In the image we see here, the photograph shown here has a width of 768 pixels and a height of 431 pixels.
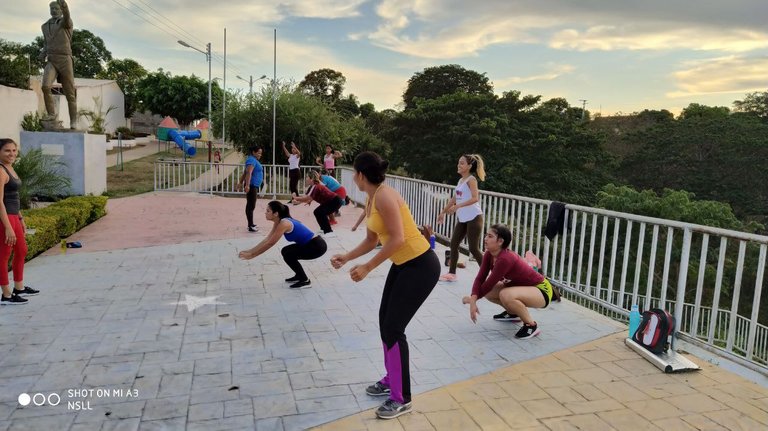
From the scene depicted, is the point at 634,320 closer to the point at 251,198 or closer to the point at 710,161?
the point at 251,198

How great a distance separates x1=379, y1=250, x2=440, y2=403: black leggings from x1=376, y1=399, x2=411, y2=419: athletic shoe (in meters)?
0.03

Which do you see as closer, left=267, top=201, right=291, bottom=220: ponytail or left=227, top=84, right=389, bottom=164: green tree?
left=267, top=201, right=291, bottom=220: ponytail

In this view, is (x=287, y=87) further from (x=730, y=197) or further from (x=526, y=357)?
(x=730, y=197)

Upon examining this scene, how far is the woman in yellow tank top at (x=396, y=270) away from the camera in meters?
2.90

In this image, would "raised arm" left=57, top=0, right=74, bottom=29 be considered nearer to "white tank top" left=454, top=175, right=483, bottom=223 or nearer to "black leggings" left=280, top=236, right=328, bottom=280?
"black leggings" left=280, top=236, right=328, bottom=280

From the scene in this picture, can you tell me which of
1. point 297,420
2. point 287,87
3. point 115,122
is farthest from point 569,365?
point 115,122

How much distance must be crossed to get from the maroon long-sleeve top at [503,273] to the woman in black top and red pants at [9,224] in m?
4.22

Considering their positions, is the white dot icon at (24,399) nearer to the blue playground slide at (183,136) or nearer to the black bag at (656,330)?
the black bag at (656,330)

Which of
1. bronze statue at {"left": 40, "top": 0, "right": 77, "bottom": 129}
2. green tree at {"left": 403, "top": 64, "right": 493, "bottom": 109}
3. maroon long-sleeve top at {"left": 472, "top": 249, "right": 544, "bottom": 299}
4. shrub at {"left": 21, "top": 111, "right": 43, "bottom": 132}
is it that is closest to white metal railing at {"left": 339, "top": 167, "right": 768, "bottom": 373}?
maroon long-sleeve top at {"left": 472, "top": 249, "right": 544, "bottom": 299}

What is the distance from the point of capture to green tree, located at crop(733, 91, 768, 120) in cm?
3803

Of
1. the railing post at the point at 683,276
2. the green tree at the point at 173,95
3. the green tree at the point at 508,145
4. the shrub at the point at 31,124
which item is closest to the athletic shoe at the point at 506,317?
the railing post at the point at 683,276

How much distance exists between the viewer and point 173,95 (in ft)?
169

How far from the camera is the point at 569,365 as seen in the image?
386 cm

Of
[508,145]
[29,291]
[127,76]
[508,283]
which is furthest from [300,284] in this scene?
[127,76]
